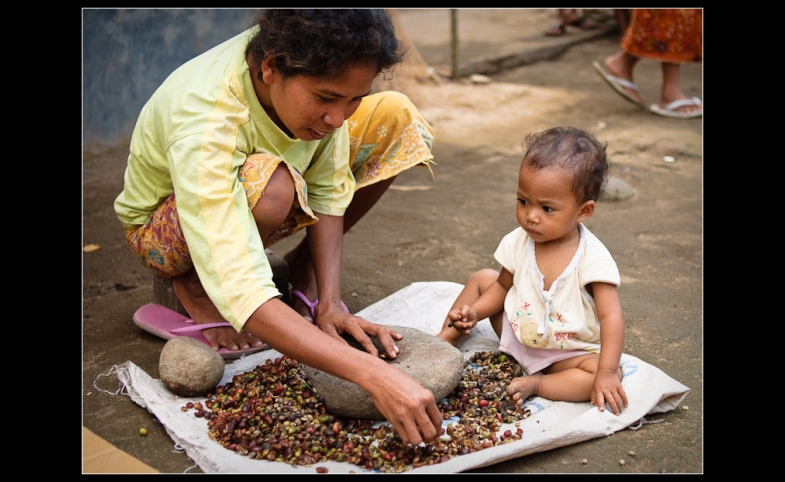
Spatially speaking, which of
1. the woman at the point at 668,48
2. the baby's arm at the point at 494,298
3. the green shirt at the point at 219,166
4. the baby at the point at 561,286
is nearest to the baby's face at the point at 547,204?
the baby at the point at 561,286

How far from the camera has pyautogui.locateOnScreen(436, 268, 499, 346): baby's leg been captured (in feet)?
9.96

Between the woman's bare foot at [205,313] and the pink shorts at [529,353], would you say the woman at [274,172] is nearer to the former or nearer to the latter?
the woman's bare foot at [205,313]

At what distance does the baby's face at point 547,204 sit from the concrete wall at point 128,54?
3.02 metres

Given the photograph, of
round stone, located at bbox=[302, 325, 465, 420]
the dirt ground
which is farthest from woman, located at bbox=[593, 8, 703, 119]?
round stone, located at bbox=[302, 325, 465, 420]

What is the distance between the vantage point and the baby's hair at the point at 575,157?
264 cm

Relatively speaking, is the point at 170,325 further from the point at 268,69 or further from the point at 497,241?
the point at 497,241

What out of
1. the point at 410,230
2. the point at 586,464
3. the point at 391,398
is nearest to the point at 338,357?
the point at 391,398

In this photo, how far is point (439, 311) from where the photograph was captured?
328 cm

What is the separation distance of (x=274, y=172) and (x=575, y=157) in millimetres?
1007

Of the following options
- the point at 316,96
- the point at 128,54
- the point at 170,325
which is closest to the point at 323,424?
the point at 170,325

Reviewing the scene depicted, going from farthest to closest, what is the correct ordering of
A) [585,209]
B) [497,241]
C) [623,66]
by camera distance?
[623,66] < [497,241] < [585,209]

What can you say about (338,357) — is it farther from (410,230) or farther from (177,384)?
(410,230)

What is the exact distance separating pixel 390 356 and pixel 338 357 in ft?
1.65

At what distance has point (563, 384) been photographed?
8.76ft
